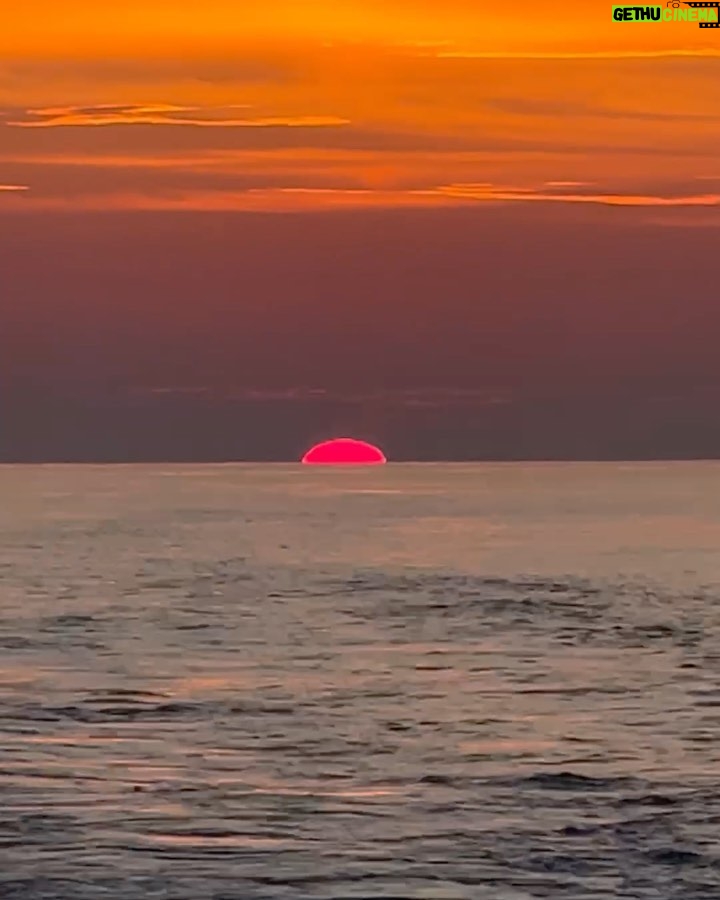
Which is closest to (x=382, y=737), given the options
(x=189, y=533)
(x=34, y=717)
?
(x=34, y=717)

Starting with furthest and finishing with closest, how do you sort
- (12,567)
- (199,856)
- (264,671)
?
(12,567) < (264,671) < (199,856)

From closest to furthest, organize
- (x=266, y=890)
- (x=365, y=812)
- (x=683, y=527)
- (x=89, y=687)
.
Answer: (x=266, y=890) → (x=365, y=812) → (x=89, y=687) → (x=683, y=527)

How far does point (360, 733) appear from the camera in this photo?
1014 inches

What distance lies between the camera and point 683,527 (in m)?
97.2

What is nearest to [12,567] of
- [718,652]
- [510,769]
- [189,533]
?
[189,533]

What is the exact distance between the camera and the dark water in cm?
1791

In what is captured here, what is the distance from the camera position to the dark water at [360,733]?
58.7 ft

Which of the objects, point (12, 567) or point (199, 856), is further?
point (12, 567)

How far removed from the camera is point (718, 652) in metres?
36.1

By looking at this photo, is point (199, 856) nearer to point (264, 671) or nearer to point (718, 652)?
point (264, 671)

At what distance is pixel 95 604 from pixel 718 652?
1797cm

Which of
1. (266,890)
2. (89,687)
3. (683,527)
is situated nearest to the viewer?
(266,890)

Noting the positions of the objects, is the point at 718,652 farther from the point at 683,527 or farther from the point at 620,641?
the point at 683,527

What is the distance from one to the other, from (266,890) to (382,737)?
8489 millimetres
